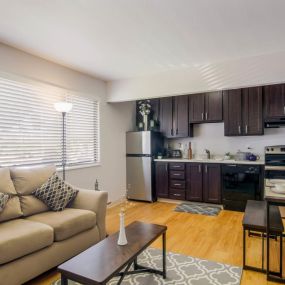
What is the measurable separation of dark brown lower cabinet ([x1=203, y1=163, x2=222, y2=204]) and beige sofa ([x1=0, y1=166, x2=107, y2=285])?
7.77 ft

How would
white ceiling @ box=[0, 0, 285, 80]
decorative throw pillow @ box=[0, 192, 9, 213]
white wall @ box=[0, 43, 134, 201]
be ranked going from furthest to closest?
1. white wall @ box=[0, 43, 134, 201]
2. decorative throw pillow @ box=[0, 192, 9, 213]
3. white ceiling @ box=[0, 0, 285, 80]

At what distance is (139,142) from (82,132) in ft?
4.46

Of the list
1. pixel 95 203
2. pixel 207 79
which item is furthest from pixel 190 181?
pixel 95 203

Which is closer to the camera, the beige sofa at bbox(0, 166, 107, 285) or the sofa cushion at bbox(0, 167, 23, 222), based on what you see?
the beige sofa at bbox(0, 166, 107, 285)

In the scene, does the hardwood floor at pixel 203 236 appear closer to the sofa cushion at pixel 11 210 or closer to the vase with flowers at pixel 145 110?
the sofa cushion at pixel 11 210

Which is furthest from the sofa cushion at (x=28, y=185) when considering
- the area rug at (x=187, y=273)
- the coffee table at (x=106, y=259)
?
the coffee table at (x=106, y=259)

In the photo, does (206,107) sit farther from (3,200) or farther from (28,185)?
(3,200)

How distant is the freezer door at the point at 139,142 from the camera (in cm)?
502

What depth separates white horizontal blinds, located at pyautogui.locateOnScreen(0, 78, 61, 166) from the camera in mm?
3020

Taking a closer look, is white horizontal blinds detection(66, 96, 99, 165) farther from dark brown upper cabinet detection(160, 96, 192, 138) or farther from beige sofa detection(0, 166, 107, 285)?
dark brown upper cabinet detection(160, 96, 192, 138)

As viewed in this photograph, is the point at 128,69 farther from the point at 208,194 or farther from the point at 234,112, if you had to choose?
Result: the point at 208,194

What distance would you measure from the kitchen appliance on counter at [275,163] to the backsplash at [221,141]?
0.55m

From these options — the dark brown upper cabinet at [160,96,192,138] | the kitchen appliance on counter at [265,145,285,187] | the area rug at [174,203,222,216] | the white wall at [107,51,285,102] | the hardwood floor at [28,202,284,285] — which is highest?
the white wall at [107,51,285,102]

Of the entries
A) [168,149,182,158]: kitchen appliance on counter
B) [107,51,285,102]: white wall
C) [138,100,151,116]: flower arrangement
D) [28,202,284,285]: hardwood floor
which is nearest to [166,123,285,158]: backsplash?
[168,149,182,158]: kitchen appliance on counter
